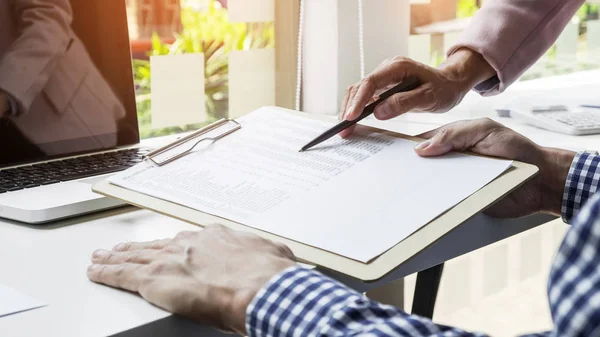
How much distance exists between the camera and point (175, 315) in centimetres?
65

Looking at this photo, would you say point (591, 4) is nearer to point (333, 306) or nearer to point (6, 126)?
point (6, 126)

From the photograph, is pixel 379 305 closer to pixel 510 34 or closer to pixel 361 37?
pixel 510 34

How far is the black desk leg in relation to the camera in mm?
1389

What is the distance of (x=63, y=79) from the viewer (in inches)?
45.9

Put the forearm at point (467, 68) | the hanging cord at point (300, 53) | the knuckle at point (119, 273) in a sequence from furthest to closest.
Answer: the hanging cord at point (300, 53) < the forearm at point (467, 68) < the knuckle at point (119, 273)

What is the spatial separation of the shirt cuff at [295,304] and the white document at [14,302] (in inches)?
7.1

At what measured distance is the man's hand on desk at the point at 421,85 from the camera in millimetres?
1042

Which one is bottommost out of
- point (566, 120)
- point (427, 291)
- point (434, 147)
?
point (427, 291)

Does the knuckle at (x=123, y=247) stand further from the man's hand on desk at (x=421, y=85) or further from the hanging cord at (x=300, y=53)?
the hanging cord at (x=300, y=53)

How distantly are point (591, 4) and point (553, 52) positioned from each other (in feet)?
0.85

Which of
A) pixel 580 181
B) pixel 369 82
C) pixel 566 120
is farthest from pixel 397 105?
pixel 566 120

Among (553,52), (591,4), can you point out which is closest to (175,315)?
(553,52)

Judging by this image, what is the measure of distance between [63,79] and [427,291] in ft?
2.28

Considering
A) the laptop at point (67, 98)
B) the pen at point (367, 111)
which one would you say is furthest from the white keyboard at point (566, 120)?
the laptop at point (67, 98)
